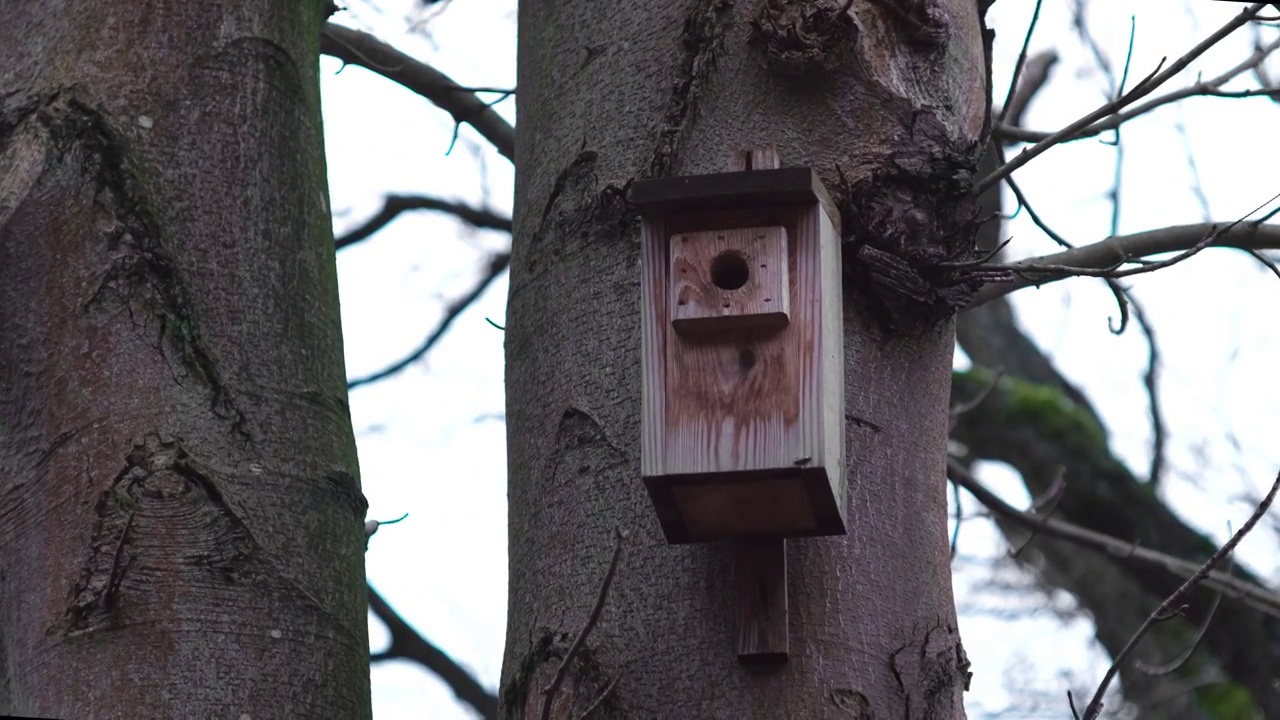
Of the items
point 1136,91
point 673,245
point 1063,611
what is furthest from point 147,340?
point 1063,611

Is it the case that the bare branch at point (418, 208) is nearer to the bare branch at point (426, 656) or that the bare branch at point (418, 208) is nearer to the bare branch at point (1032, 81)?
the bare branch at point (426, 656)

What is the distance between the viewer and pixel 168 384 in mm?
1871

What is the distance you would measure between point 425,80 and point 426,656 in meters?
2.24

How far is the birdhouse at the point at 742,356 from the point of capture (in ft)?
5.30

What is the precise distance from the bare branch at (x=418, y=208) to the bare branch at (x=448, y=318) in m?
0.14

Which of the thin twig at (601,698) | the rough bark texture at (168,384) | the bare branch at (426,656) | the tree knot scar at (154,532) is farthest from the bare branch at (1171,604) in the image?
the bare branch at (426,656)

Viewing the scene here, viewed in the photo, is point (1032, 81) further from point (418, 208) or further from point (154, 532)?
point (154, 532)

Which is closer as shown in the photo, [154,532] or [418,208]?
[154,532]

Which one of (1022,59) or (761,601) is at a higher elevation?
(1022,59)

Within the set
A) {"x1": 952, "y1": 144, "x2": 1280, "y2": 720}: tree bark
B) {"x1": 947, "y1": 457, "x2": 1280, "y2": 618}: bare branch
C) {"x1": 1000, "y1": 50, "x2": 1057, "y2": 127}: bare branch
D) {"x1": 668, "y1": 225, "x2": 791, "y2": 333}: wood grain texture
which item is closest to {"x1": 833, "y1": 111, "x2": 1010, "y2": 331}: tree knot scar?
{"x1": 668, "y1": 225, "x2": 791, "y2": 333}: wood grain texture

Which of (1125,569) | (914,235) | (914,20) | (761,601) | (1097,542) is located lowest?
(761,601)

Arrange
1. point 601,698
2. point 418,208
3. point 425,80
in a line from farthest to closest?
point 418,208 → point 425,80 → point 601,698

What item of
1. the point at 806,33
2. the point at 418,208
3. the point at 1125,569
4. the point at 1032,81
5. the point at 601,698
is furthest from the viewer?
the point at 1125,569

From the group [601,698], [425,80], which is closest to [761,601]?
[601,698]
